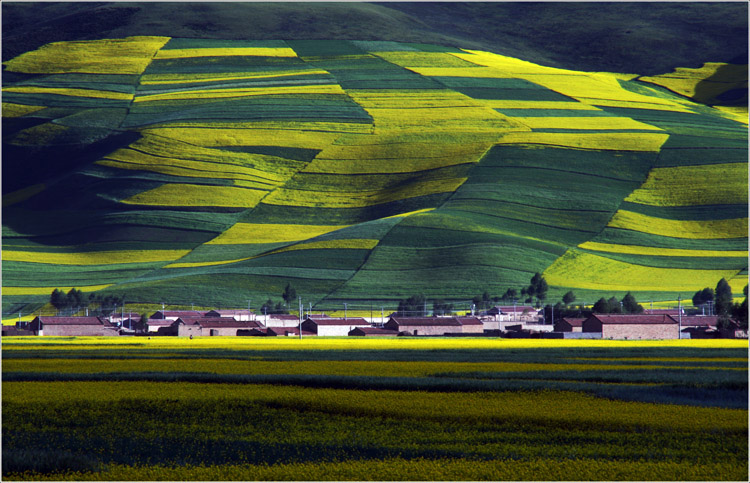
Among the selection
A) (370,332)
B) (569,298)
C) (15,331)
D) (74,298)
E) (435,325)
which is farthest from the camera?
(74,298)

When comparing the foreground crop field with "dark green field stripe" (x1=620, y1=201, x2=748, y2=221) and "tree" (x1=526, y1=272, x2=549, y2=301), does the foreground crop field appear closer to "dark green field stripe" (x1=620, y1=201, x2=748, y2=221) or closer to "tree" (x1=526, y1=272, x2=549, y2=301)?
"tree" (x1=526, y1=272, x2=549, y2=301)

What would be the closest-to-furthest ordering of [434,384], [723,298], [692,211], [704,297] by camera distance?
[434,384] → [723,298] → [704,297] → [692,211]

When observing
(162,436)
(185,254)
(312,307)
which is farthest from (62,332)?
(162,436)

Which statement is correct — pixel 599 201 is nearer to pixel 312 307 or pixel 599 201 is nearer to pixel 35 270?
pixel 312 307

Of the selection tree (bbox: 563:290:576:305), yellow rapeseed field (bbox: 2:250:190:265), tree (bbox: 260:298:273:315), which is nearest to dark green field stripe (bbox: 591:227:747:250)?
tree (bbox: 563:290:576:305)

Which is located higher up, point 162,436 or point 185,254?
point 185,254

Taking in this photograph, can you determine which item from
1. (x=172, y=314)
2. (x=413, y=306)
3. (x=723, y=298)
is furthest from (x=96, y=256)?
(x=723, y=298)

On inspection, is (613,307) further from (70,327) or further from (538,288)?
(70,327)
